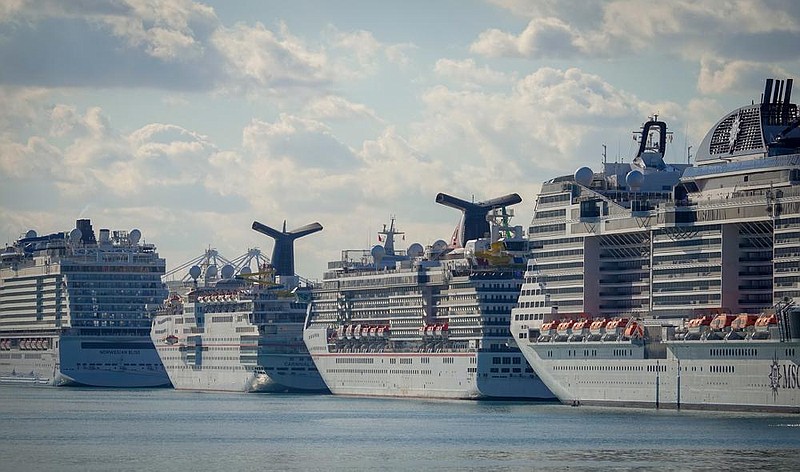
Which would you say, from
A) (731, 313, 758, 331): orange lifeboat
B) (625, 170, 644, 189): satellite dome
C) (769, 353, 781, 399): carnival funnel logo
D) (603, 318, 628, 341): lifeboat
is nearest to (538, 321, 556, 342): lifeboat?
(603, 318, 628, 341): lifeboat

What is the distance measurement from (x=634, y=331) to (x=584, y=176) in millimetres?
18175

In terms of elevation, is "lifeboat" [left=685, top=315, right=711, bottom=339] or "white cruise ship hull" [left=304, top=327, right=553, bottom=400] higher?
"lifeboat" [left=685, top=315, right=711, bottom=339]

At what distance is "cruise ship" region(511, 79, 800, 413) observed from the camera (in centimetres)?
13750

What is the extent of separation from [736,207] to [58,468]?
56434 millimetres

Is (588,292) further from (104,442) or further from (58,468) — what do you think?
(58,468)

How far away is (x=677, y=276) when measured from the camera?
149 m

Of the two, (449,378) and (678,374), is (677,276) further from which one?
(449,378)

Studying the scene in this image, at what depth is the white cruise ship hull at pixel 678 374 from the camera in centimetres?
13375

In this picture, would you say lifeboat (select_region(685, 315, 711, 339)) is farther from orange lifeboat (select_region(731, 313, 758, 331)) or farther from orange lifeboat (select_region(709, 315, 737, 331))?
orange lifeboat (select_region(731, 313, 758, 331))

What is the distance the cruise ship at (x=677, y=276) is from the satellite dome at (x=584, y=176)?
6.4 inches

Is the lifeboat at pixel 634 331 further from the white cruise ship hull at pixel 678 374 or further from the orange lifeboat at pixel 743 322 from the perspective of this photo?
the orange lifeboat at pixel 743 322

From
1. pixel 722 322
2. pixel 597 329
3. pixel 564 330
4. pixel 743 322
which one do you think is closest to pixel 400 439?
pixel 722 322

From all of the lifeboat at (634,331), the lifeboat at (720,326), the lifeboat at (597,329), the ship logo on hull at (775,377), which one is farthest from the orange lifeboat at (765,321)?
the lifeboat at (597,329)

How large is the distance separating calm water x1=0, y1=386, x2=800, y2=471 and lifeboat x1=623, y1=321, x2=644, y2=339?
18.6ft
